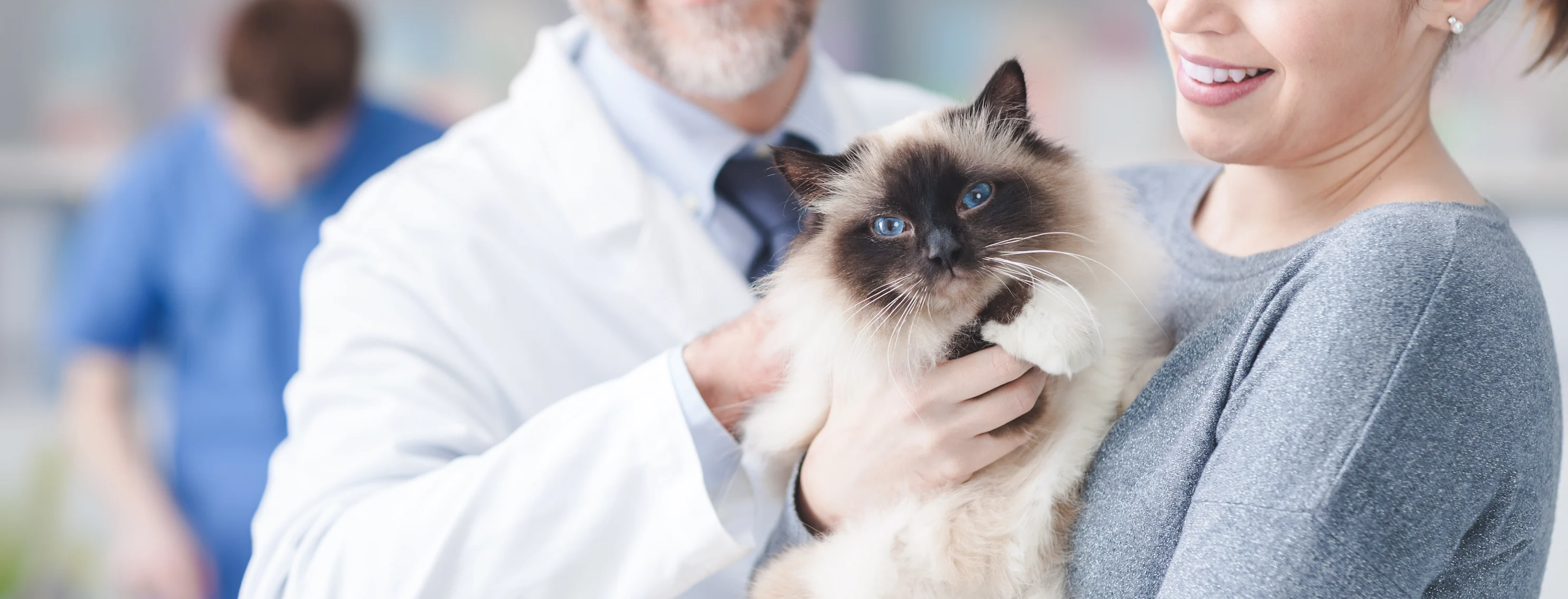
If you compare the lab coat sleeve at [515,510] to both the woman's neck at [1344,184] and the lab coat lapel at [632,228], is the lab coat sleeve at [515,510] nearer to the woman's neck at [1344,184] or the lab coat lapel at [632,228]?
the lab coat lapel at [632,228]

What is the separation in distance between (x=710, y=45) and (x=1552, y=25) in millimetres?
1273

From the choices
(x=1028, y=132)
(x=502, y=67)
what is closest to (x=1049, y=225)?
(x=1028, y=132)

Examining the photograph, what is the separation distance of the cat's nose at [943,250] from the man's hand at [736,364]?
345mm

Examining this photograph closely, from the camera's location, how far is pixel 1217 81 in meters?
1.19

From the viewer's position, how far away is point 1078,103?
337 cm

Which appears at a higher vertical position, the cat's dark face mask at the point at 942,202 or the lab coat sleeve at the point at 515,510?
the cat's dark face mask at the point at 942,202

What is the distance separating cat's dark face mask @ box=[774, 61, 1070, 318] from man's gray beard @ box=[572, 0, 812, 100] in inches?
21.7

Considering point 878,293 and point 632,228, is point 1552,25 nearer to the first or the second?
point 878,293

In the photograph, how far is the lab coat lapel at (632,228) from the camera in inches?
71.2

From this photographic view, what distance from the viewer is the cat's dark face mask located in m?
1.24

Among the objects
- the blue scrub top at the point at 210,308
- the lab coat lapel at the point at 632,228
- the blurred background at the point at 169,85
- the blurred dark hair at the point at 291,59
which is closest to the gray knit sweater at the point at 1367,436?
the lab coat lapel at the point at 632,228

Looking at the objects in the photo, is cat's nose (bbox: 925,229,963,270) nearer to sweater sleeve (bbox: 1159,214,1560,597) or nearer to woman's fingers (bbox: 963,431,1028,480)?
woman's fingers (bbox: 963,431,1028,480)

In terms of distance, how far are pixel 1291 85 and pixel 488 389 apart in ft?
4.26

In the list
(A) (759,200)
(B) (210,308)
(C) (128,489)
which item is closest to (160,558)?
(C) (128,489)
